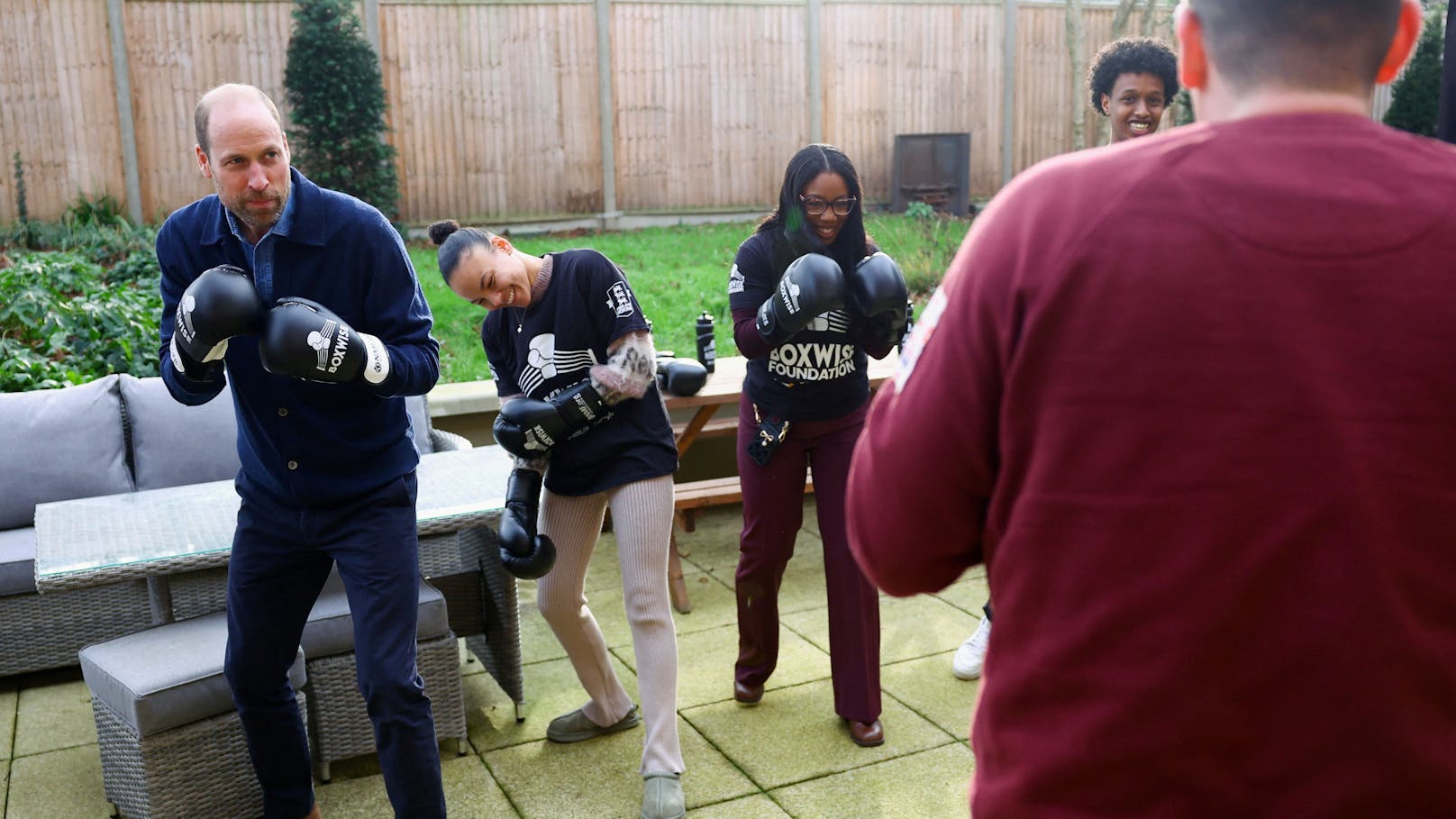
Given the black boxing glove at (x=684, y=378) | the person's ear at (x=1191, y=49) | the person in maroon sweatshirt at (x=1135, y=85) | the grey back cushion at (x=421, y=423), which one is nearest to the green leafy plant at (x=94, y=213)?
the grey back cushion at (x=421, y=423)

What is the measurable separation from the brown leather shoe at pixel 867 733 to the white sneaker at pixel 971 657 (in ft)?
1.81

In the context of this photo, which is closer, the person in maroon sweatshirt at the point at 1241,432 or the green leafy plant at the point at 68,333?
the person in maroon sweatshirt at the point at 1241,432

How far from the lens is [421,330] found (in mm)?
2980

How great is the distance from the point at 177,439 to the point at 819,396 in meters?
2.57

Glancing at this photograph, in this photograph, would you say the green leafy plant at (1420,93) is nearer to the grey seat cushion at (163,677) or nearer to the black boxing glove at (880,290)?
the black boxing glove at (880,290)

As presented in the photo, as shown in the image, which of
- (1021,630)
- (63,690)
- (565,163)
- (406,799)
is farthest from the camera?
(565,163)

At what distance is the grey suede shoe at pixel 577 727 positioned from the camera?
383 cm

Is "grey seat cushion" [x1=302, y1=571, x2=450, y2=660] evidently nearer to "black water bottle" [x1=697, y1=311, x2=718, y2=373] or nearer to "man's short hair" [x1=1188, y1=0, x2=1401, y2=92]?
"black water bottle" [x1=697, y1=311, x2=718, y2=373]

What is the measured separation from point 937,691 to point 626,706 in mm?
1062

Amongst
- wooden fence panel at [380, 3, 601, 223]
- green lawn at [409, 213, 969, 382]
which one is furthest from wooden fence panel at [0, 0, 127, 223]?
green lawn at [409, 213, 969, 382]

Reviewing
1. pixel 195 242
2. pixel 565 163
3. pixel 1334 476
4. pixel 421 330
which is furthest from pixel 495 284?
pixel 565 163

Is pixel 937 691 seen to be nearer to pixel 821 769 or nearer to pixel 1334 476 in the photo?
pixel 821 769

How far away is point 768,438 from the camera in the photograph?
3.78m

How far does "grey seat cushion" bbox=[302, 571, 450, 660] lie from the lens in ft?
11.7
